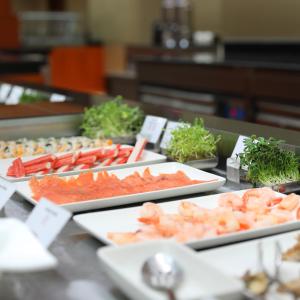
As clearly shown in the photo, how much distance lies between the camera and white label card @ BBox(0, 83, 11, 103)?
11.7ft

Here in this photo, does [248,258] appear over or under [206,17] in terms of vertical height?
under

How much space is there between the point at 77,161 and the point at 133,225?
66cm

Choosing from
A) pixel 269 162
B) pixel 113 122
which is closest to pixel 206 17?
pixel 113 122

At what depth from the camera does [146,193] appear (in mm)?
1643

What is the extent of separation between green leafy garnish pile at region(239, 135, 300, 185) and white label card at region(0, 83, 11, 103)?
6.89 ft

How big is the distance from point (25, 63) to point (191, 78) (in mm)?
1620

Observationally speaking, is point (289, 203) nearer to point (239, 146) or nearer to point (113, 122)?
point (239, 146)

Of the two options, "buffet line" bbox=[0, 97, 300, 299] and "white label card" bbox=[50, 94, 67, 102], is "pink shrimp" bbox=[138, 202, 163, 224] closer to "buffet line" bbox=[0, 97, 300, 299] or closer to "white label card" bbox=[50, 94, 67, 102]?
"buffet line" bbox=[0, 97, 300, 299]

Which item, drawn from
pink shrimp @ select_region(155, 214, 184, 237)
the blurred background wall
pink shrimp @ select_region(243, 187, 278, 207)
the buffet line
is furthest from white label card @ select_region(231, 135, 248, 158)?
the blurred background wall

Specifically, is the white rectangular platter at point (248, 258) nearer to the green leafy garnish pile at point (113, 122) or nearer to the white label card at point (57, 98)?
the green leafy garnish pile at point (113, 122)

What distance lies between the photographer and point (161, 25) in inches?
297

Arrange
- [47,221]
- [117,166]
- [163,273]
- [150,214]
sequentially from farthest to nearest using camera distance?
1. [117,166]
2. [150,214]
3. [47,221]
4. [163,273]

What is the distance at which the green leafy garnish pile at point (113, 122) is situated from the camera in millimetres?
2520

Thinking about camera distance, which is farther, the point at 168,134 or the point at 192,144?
the point at 168,134
